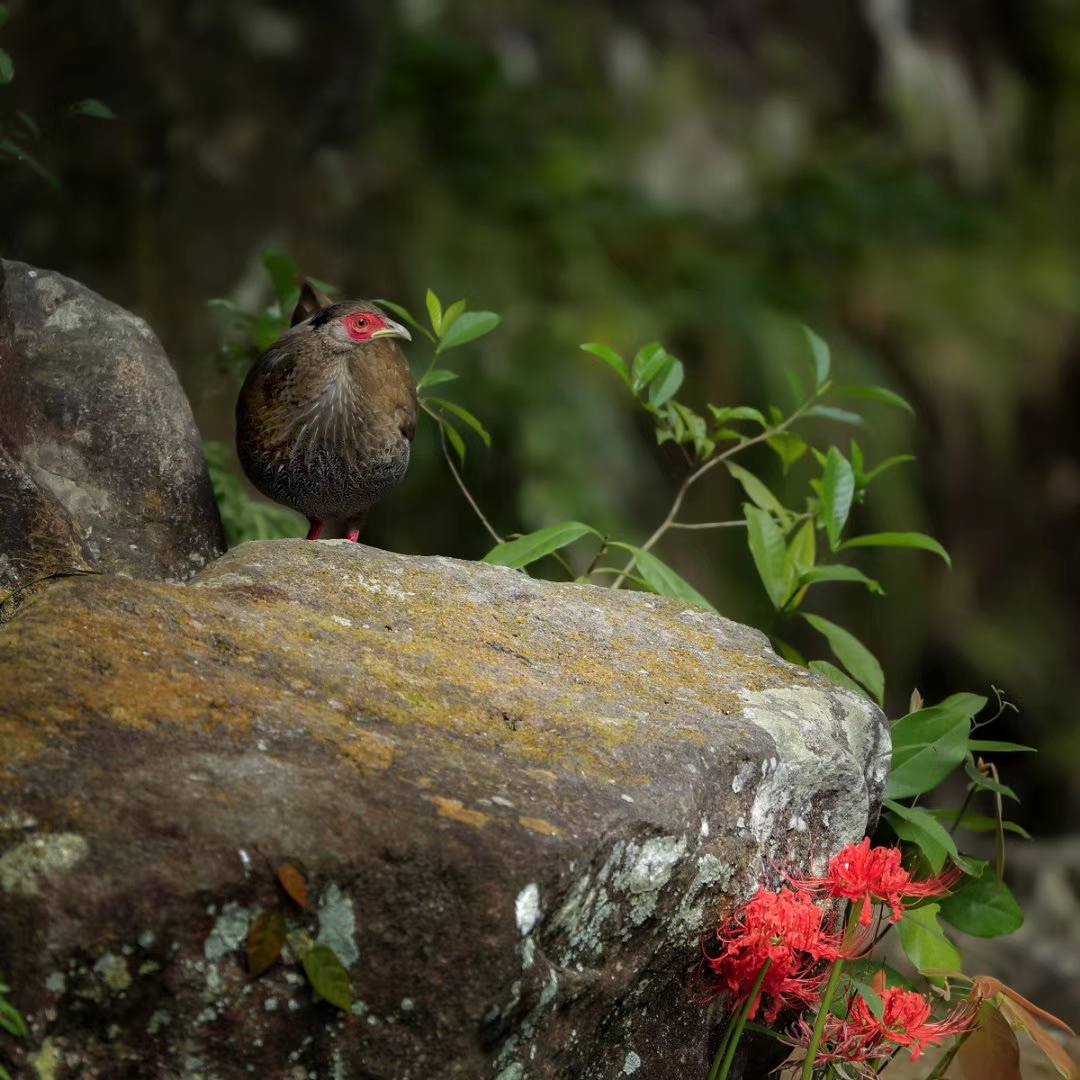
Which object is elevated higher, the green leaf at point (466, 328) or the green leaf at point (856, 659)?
the green leaf at point (466, 328)

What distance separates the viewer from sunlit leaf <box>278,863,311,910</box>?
167 centimetres

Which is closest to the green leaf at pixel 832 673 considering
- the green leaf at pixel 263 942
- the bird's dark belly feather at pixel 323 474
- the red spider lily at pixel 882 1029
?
the red spider lily at pixel 882 1029

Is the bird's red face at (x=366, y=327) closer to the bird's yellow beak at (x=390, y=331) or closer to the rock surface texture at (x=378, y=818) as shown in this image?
the bird's yellow beak at (x=390, y=331)

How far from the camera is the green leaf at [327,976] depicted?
1.67m

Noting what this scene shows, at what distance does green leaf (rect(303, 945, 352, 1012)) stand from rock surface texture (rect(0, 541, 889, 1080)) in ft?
0.09

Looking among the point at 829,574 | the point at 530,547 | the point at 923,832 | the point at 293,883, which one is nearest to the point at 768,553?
the point at 829,574

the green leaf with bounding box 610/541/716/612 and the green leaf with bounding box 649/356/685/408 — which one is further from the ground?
the green leaf with bounding box 649/356/685/408

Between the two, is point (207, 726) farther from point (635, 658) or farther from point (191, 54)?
point (191, 54)

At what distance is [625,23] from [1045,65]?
314 centimetres

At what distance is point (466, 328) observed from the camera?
10.4ft

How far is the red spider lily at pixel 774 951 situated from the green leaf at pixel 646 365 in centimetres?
140

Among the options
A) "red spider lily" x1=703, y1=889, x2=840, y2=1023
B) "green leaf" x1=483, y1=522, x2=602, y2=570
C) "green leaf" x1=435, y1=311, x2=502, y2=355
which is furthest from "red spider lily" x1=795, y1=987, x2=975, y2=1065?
"green leaf" x1=435, y1=311, x2=502, y2=355

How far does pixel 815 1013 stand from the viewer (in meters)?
2.33

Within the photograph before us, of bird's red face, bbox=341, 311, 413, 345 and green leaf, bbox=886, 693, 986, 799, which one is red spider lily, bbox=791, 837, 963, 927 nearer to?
green leaf, bbox=886, 693, 986, 799
